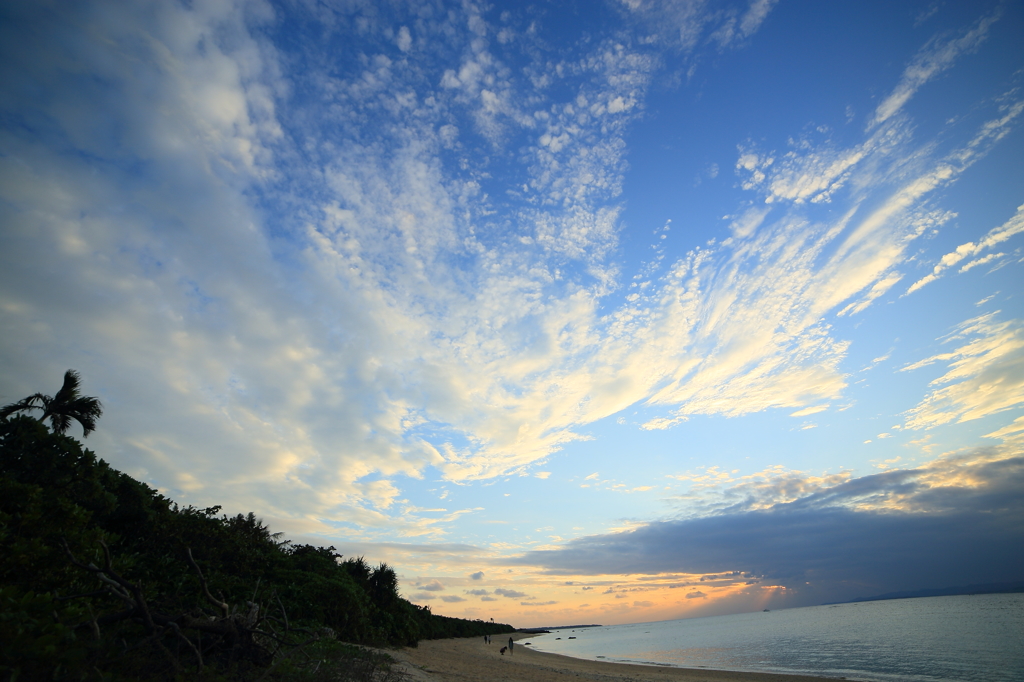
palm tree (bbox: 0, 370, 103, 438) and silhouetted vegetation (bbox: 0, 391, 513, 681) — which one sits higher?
palm tree (bbox: 0, 370, 103, 438)

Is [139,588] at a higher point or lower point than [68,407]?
lower

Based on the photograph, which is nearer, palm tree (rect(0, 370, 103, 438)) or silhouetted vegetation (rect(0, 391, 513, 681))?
silhouetted vegetation (rect(0, 391, 513, 681))

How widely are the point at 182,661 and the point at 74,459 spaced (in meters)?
8.24

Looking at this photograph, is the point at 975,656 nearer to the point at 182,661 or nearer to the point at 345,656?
the point at 345,656

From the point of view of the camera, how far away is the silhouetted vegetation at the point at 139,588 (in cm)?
461

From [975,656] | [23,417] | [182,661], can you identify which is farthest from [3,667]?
[975,656]

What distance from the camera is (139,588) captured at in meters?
Answer: 5.32

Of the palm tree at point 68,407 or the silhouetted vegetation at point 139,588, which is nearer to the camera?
the silhouetted vegetation at point 139,588

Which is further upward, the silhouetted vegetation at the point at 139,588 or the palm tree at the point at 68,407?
the palm tree at the point at 68,407

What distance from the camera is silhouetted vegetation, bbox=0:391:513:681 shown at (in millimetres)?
4613

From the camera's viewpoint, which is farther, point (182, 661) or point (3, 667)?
point (182, 661)

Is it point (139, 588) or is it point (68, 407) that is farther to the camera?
point (68, 407)

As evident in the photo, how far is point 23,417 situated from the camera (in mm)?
11125

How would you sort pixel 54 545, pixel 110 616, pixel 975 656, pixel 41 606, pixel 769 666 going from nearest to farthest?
pixel 41 606
pixel 110 616
pixel 54 545
pixel 975 656
pixel 769 666
